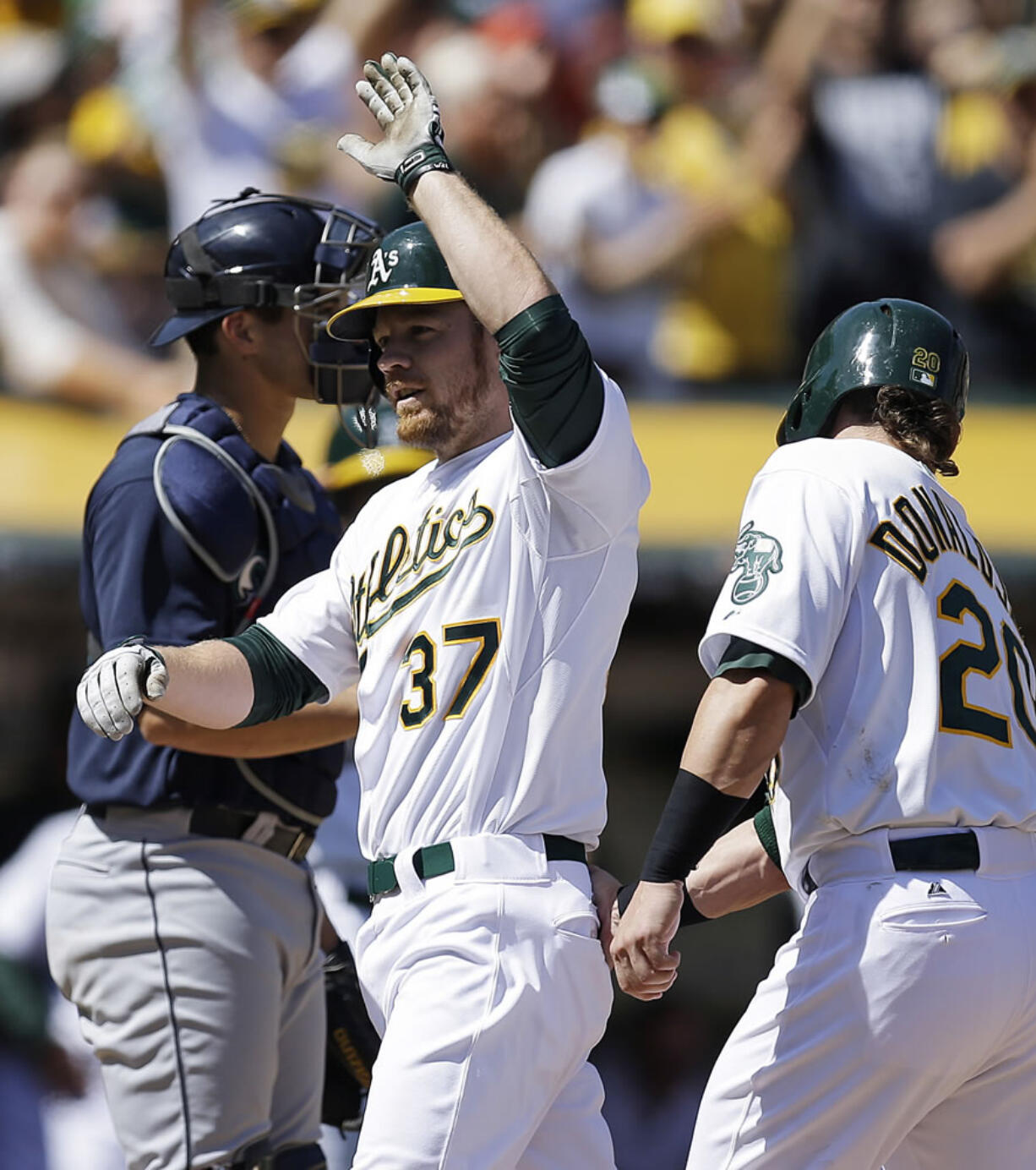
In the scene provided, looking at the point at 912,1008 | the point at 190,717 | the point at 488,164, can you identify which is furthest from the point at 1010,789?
the point at 488,164

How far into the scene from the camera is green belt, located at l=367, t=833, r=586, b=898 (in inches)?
106

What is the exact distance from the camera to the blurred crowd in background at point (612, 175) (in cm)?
704

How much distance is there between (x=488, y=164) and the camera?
7258 millimetres

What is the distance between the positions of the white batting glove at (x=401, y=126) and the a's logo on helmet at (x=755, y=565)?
76 cm

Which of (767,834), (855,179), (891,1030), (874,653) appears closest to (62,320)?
(855,179)

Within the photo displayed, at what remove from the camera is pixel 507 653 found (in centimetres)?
272

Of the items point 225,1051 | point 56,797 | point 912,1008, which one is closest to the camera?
point 912,1008

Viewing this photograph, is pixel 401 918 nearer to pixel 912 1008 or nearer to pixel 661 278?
pixel 912 1008

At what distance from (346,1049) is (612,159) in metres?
4.25

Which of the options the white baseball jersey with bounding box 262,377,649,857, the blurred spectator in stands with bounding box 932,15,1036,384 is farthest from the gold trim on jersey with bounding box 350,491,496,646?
the blurred spectator in stands with bounding box 932,15,1036,384

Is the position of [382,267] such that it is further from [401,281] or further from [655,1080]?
[655,1080]

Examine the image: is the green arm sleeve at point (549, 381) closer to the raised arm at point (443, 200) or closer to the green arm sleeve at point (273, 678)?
the raised arm at point (443, 200)

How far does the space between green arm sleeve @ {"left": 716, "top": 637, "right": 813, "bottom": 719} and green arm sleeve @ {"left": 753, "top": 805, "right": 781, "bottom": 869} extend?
50cm

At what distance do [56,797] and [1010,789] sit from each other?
16.1 ft
